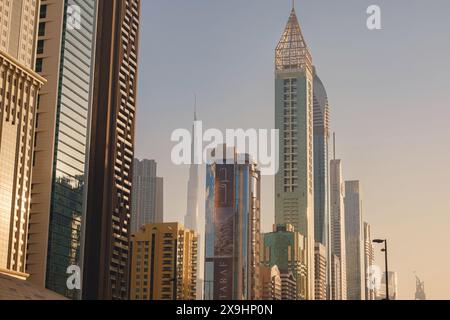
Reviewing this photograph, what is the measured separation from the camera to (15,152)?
160500 millimetres

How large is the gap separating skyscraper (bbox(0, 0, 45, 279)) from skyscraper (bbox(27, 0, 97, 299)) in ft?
36.1

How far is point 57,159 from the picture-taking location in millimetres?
186500

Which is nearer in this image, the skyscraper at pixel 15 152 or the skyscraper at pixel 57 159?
the skyscraper at pixel 15 152

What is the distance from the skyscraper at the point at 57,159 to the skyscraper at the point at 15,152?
11013 millimetres

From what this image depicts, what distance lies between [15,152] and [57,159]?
26.2 metres

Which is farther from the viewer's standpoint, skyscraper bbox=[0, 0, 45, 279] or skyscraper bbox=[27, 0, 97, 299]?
skyscraper bbox=[27, 0, 97, 299]

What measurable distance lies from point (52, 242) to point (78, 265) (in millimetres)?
12944

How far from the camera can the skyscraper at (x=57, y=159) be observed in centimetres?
17838

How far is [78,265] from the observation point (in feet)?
625

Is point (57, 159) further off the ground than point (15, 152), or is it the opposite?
point (57, 159)

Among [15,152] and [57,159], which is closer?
[15,152]

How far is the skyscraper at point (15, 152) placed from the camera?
155 metres

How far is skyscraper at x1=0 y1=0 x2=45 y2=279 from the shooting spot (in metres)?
155
